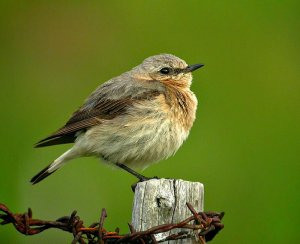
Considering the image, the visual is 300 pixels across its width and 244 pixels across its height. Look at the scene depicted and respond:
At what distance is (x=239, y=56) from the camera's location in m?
14.7

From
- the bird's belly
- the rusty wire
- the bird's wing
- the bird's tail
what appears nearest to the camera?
the rusty wire

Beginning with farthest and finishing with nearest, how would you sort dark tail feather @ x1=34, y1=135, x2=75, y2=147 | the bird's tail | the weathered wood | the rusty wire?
the bird's tail, dark tail feather @ x1=34, y1=135, x2=75, y2=147, the weathered wood, the rusty wire

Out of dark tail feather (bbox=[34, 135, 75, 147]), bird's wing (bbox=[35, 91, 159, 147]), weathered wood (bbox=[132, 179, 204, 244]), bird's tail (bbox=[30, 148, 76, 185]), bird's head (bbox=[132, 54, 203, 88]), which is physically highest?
bird's head (bbox=[132, 54, 203, 88])

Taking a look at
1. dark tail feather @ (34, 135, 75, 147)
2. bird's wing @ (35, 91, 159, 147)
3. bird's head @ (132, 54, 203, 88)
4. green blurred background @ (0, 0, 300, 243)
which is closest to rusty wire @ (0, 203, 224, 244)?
dark tail feather @ (34, 135, 75, 147)

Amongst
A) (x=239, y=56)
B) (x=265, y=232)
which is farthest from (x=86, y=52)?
(x=265, y=232)

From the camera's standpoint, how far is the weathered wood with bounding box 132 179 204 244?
6.61 metres

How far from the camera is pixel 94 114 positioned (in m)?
9.67

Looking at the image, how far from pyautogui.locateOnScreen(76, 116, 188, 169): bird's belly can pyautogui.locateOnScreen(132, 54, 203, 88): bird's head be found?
0.87 metres

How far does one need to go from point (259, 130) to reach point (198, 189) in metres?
6.70

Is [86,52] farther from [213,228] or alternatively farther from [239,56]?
[213,228]

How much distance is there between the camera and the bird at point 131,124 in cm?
922

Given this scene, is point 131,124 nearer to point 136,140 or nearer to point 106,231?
A: point 136,140

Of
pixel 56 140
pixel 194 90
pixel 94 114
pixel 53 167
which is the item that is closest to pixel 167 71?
pixel 94 114

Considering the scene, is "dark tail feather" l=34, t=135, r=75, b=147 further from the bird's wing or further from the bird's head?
the bird's head
